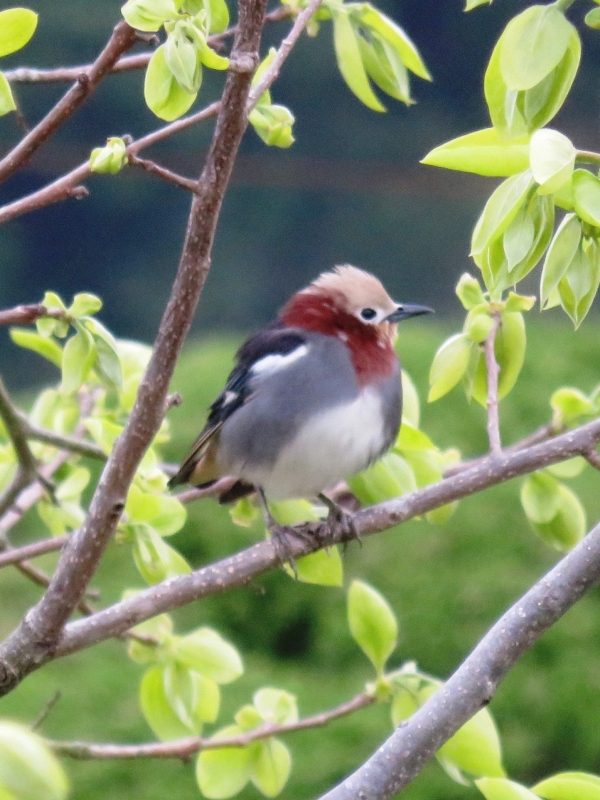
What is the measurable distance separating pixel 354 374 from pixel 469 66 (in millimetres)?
1565

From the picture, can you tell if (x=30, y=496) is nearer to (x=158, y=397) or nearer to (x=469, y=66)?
(x=158, y=397)

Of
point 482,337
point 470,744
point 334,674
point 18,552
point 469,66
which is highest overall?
point 469,66

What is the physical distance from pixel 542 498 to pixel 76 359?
14.1 inches

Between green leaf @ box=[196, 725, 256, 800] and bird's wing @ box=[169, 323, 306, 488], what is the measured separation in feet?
1.24

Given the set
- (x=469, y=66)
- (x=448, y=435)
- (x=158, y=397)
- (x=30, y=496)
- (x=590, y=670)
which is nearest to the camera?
(x=158, y=397)

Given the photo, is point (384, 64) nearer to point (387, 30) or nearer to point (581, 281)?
point (387, 30)

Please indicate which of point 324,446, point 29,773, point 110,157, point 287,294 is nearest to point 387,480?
point 324,446

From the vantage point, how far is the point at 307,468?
1.10 meters

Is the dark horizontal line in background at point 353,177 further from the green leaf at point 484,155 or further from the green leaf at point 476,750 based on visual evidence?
the green leaf at point 484,155

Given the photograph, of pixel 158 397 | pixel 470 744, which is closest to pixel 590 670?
pixel 470 744

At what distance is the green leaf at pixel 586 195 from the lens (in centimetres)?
44

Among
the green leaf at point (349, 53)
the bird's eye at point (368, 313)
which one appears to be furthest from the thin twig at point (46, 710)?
the bird's eye at point (368, 313)

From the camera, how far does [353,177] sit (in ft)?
8.34

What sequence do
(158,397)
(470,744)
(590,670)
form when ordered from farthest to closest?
(590,670) < (470,744) < (158,397)
